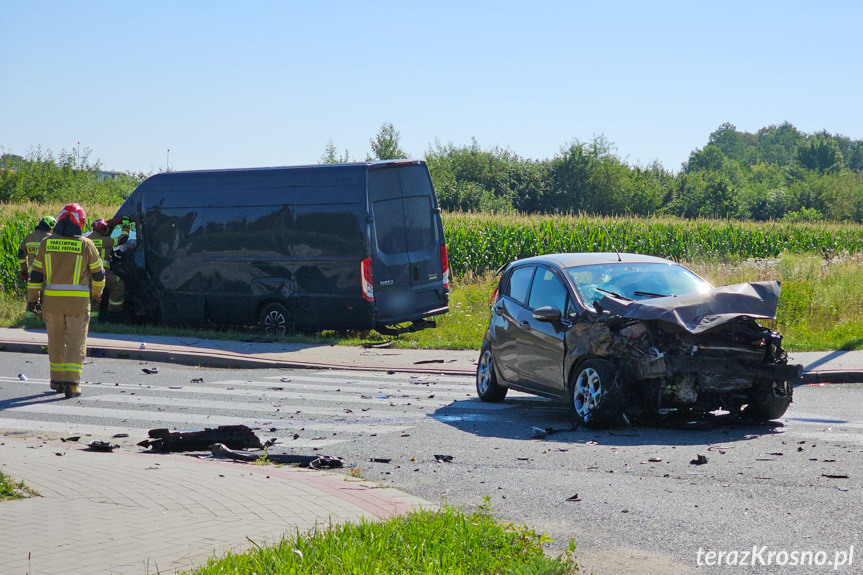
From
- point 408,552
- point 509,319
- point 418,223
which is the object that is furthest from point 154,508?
point 418,223

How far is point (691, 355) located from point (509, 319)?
2.57m

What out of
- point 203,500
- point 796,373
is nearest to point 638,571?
point 203,500

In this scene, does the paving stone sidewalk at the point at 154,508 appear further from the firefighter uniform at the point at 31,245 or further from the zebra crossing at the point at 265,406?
the firefighter uniform at the point at 31,245

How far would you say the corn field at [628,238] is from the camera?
91.3 ft

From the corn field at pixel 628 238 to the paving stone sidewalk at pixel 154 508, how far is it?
2036 cm

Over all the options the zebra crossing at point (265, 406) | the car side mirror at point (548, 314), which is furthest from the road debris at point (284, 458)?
the car side mirror at point (548, 314)

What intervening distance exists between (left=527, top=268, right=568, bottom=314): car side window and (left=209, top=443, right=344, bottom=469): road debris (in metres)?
3.02

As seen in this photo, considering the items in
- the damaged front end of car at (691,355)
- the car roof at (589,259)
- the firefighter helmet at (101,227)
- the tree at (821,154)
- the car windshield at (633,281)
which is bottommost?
the damaged front end of car at (691,355)

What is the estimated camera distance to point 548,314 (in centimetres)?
935

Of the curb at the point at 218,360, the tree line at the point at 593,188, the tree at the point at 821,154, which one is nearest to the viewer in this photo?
the curb at the point at 218,360

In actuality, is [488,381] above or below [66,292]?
below

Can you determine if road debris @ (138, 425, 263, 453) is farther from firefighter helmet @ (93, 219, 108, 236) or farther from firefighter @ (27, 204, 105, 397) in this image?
firefighter helmet @ (93, 219, 108, 236)

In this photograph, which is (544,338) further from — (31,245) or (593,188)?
(593,188)

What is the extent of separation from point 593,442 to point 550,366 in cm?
133
